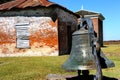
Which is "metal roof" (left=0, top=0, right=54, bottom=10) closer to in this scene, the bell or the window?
the window

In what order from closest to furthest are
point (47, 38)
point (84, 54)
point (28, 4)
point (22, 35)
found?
point (84, 54), point (47, 38), point (28, 4), point (22, 35)

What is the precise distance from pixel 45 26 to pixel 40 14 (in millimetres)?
959

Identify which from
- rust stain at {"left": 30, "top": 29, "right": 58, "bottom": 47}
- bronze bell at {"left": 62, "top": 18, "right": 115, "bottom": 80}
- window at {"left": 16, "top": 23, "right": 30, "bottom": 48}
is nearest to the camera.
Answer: bronze bell at {"left": 62, "top": 18, "right": 115, "bottom": 80}

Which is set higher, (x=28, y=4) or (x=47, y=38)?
(x=28, y=4)

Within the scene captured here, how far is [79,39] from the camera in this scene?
24.2 ft

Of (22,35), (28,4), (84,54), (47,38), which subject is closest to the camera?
(84,54)

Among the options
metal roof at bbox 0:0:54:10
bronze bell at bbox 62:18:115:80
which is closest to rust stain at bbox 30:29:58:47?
metal roof at bbox 0:0:54:10

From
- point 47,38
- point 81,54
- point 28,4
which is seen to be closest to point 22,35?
point 47,38

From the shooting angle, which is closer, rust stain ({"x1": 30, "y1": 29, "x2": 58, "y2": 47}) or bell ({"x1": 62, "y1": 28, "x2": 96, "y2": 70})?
bell ({"x1": 62, "y1": 28, "x2": 96, "y2": 70})

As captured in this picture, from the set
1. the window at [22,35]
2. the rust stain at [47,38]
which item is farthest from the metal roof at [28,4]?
the rust stain at [47,38]

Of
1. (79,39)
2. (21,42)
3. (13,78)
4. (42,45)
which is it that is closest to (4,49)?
(21,42)

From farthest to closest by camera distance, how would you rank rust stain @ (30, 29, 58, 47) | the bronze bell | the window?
the window < rust stain @ (30, 29, 58, 47) < the bronze bell

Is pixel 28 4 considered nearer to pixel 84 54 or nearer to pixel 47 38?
pixel 47 38

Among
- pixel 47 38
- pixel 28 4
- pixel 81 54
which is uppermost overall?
pixel 28 4
